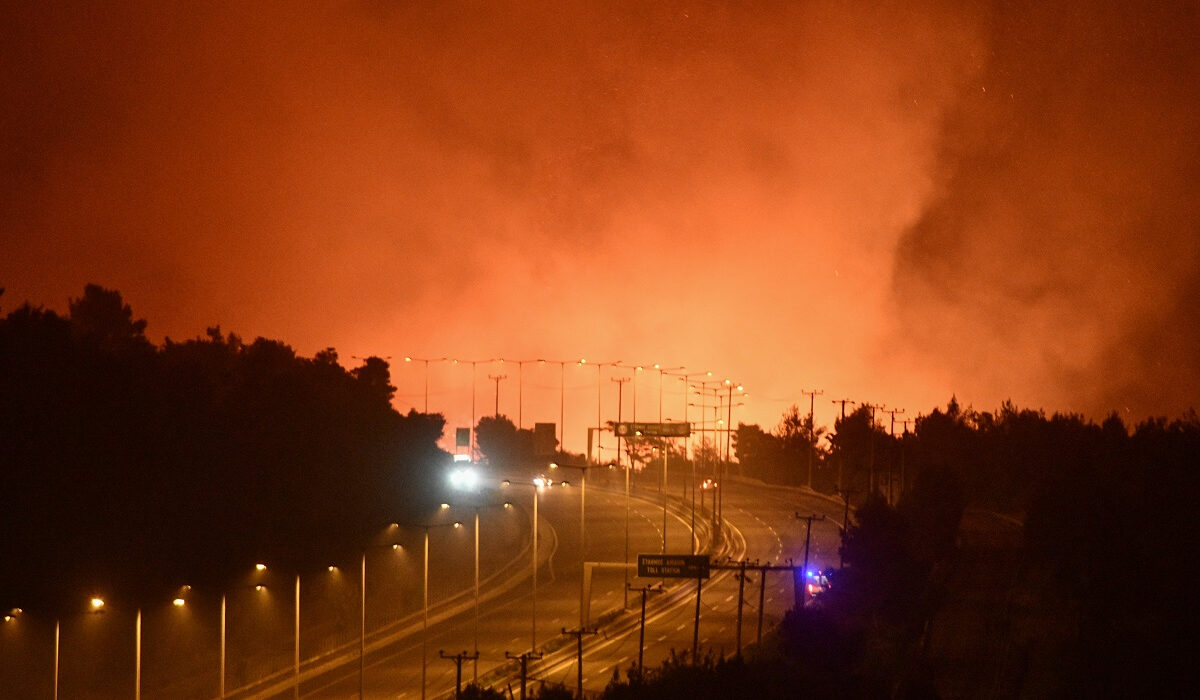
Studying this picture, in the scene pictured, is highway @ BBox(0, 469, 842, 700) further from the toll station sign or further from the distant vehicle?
the distant vehicle

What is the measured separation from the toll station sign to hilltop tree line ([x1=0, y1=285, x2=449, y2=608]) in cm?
2071

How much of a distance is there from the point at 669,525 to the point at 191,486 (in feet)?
146

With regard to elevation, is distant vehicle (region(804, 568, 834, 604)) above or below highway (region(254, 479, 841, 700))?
above

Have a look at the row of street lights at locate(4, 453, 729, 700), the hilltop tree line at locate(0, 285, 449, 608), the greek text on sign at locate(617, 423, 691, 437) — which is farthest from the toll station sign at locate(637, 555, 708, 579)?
the hilltop tree line at locate(0, 285, 449, 608)

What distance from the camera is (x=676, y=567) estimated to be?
57.8m

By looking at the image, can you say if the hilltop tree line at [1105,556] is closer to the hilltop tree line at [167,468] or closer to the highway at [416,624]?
the highway at [416,624]

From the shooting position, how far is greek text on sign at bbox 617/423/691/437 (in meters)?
65.8

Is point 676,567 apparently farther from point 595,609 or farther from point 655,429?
point 595,609

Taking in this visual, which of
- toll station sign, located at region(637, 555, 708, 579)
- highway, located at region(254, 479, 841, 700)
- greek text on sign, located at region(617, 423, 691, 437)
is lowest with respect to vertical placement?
highway, located at region(254, 479, 841, 700)

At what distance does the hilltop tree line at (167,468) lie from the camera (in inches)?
2218

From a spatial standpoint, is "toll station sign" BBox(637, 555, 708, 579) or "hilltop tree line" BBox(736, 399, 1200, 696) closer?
"hilltop tree line" BBox(736, 399, 1200, 696)

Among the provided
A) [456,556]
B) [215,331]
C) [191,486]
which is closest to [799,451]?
[215,331]

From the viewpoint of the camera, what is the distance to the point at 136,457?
62.6 metres

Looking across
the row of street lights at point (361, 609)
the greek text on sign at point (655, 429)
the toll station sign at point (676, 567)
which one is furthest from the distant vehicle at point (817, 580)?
the row of street lights at point (361, 609)
